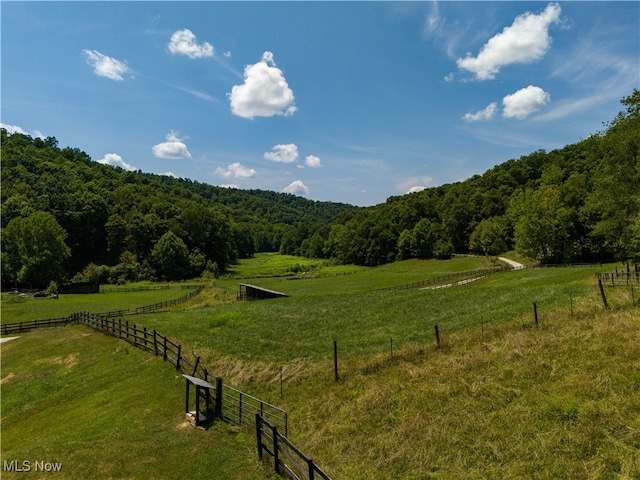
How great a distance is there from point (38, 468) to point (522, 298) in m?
30.4

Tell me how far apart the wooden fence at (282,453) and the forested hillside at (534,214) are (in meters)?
39.2

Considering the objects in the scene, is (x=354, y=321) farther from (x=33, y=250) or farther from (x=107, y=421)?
(x=33, y=250)

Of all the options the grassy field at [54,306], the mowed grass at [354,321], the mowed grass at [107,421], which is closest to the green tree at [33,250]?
the grassy field at [54,306]

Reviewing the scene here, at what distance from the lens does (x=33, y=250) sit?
70125 millimetres

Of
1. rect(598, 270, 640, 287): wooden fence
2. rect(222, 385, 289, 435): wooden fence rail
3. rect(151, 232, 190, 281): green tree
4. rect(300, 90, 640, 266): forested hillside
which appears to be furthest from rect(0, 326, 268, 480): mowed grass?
rect(151, 232, 190, 281): green tree

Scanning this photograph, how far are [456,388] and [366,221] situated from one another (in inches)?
4550

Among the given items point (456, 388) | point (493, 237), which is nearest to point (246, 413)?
point (456, 388)

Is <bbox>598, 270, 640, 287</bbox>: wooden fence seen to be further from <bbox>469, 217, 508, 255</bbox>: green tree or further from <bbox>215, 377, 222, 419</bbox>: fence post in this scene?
<bbox>469, 217, 508, 255</bbox>: green tree

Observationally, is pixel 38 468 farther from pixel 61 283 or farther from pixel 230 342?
pixel 61 283

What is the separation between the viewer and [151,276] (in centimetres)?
9544

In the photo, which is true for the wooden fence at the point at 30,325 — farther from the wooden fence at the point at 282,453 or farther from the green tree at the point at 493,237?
the green tree at the point at 493,237

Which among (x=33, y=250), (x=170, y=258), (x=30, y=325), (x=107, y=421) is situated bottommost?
(x=30, y=325)

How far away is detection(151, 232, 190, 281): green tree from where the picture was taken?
96875mm

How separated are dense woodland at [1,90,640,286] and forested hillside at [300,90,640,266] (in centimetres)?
20
